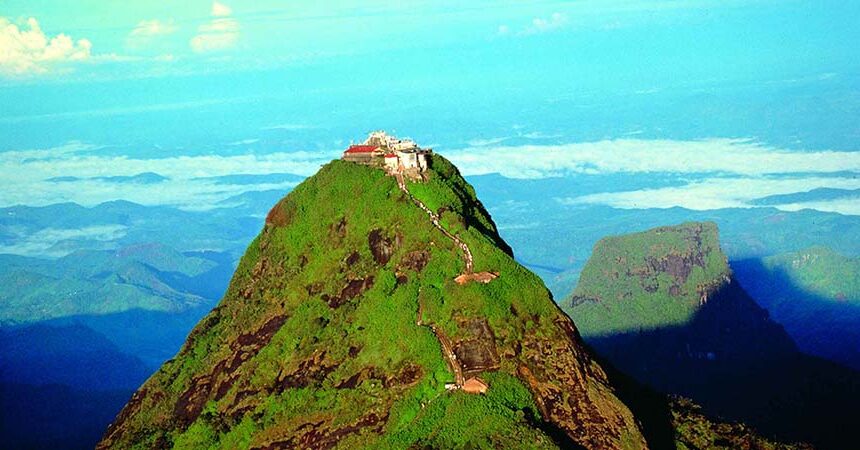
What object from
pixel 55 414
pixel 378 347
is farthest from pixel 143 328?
pixel 378 347

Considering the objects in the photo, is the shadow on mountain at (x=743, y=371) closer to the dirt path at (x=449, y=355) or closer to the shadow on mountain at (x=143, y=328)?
the dirt path at (x=449, y=355)

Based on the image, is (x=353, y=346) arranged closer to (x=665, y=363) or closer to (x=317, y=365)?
(x=317, y=365)

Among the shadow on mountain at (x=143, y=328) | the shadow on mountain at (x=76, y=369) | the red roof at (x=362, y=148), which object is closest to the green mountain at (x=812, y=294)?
the shadow on mountain at (x=143, y=328)

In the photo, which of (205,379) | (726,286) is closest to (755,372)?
(726,286)

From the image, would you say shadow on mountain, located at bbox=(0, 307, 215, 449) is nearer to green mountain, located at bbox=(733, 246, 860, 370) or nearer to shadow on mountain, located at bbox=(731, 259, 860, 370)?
shadow on mountain, located at bbox=(731, 259, 860, 370)

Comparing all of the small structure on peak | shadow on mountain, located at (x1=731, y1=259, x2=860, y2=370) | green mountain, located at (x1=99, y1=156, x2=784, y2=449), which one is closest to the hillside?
green mountain, located at (x1=99, y1=156, x2=784, y2=449)
